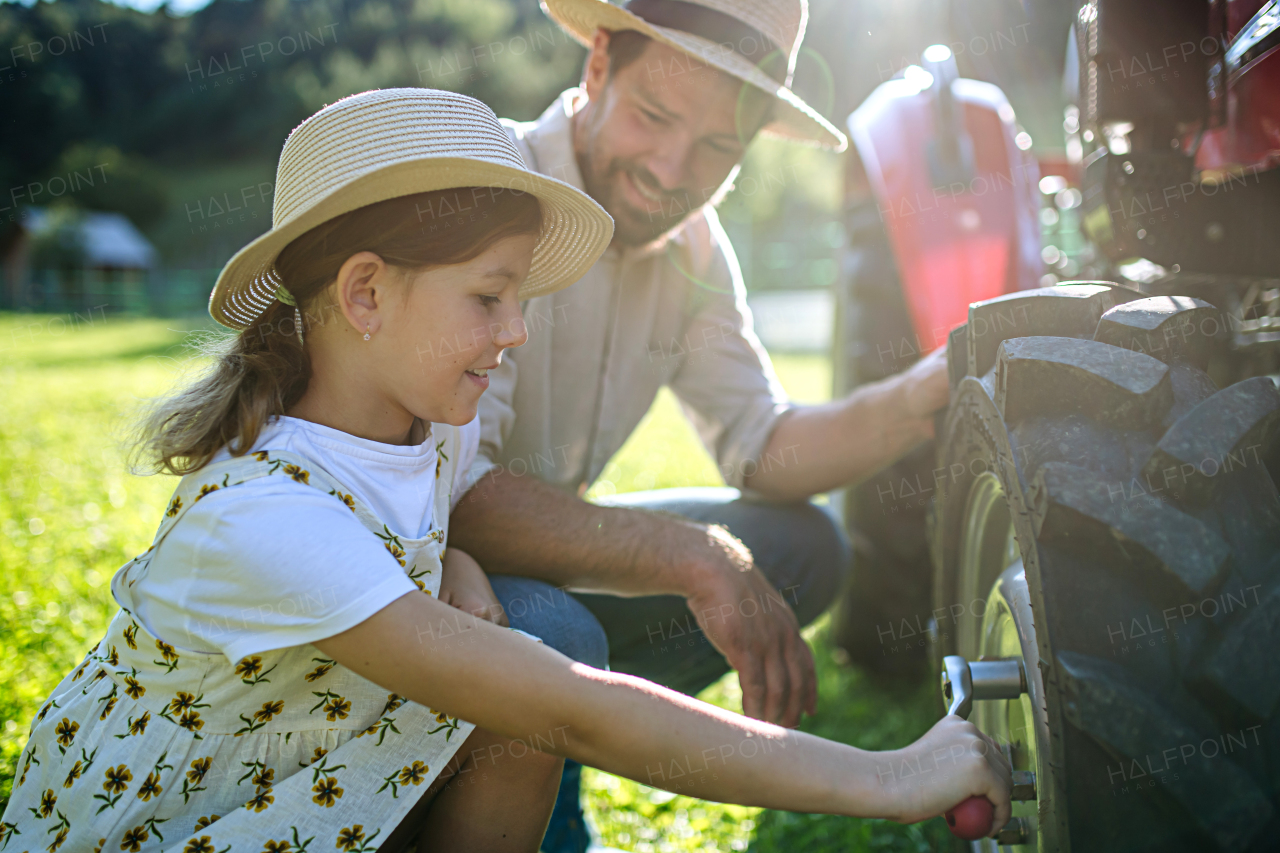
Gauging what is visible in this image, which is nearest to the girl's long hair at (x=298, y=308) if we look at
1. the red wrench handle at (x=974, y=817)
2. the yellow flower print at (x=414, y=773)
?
the yellow flower print at (x=414, y=773)

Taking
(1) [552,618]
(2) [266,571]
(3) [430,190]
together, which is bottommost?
(1) [552,618]

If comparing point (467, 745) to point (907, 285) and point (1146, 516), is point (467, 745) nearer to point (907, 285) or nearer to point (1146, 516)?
point (1146, 516)

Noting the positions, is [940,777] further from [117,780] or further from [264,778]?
[117,780]

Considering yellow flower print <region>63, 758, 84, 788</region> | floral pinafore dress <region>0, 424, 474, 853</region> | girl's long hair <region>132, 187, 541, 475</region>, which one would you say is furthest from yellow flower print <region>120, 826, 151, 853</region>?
girl's long hair <region>132, 187, 541, 475</region>

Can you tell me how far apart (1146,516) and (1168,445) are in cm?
8

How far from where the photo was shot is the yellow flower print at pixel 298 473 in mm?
1133

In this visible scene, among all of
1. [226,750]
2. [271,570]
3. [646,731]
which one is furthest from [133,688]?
[646,731]

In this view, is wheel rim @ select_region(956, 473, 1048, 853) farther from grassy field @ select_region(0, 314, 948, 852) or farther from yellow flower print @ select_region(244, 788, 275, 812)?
yellow flower print @ select_region(244, 788, 275, 812)

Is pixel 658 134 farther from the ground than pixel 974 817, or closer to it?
farther from the ground

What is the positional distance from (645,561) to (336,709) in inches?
24.2

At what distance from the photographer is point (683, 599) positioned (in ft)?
6.54

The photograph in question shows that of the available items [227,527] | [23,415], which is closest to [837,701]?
[227,527]

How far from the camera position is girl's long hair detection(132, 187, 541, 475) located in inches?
47.4

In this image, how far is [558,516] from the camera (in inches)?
66.3
